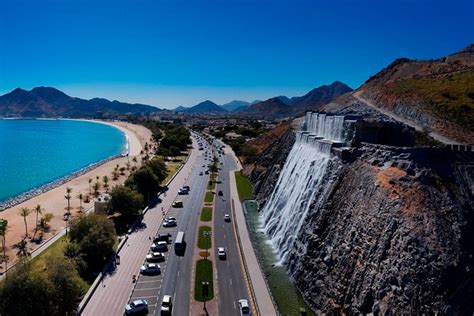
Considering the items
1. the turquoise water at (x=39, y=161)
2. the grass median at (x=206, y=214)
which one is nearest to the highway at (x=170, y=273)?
the grass median at (x=206, y=214)

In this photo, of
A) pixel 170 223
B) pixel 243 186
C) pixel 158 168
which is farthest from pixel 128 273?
pixel 243 186

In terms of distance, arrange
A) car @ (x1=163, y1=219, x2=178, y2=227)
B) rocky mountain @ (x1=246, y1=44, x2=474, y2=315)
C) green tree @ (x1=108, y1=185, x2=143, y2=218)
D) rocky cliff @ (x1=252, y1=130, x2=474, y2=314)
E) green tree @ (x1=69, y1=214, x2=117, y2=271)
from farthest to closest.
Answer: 1. green tree @ (x1=108, y1=185, x2=143, y2=218)
2. car @ (x1=163, y1=219, x2=178, y2=227)
3. green tree @ (x1=69, y1=214, x2=117, y2=271)
4. rocky mountain @ (x1=246, y1=44, x2=474, y2=315)
5. rocky cliff @ (x1=252, y1=130, x2=474, y2=314)

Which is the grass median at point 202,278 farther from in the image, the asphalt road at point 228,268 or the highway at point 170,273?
the asphalt road at point 228,268

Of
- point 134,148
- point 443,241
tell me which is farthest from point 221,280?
point 134,148

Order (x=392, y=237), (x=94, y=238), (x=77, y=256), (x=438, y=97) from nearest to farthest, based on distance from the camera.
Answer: (x=392, y=237) → (x=77, y=256) → (x=94, y=238) → (x=438, y=97)

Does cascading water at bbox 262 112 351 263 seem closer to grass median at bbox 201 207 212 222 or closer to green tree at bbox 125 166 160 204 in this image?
grass median at bbox 201 207 212 222

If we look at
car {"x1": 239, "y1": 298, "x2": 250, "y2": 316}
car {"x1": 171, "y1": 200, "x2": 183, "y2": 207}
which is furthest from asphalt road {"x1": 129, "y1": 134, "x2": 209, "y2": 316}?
car {"x1": 239, "y1": 298, "x2": 250, "y2": 316}

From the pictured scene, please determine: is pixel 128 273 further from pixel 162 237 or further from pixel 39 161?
pixel 39 161
